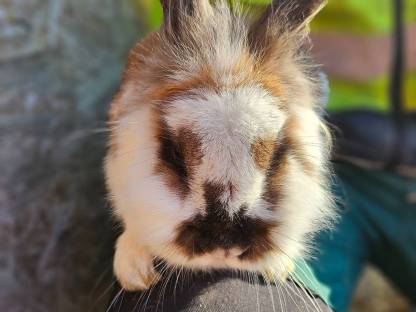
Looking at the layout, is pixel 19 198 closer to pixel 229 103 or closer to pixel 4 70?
pixel 4 70

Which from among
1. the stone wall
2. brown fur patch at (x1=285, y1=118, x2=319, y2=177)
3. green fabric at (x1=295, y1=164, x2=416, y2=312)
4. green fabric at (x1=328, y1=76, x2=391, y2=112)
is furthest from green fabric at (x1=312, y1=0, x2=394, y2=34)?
brown fur patch at (x1=285, y1=118, x2=319, y2=177)

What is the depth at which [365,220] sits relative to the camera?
125 centimetres

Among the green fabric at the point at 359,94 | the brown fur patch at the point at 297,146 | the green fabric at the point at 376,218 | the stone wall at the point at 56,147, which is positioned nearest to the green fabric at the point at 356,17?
the green fabric at the point at 359,94

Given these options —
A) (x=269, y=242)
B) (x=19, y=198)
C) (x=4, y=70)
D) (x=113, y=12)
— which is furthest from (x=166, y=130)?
(x=113, y=12)

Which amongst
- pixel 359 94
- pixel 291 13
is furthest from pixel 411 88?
pixel 291 13

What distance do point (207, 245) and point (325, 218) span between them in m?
0.22

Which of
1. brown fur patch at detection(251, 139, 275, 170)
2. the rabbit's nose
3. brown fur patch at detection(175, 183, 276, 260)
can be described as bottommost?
the rabbit's nose

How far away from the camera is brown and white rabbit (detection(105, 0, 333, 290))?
26.5 inches

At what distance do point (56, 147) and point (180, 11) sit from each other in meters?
0.49

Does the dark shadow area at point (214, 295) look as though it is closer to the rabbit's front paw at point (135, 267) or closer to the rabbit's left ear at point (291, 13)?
the rabbit's front paw at point (135, 267)

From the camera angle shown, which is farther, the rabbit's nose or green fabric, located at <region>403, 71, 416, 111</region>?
green fabric, located at <region>403, 71, 416, 111</region>

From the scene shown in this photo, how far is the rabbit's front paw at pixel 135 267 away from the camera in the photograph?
0.80 meters

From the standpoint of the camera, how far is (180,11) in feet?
2.53

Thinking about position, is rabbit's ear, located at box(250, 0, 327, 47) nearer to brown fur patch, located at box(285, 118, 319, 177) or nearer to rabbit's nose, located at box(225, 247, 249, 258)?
brown fur patch, located at box(285, 118, 319, 177)
